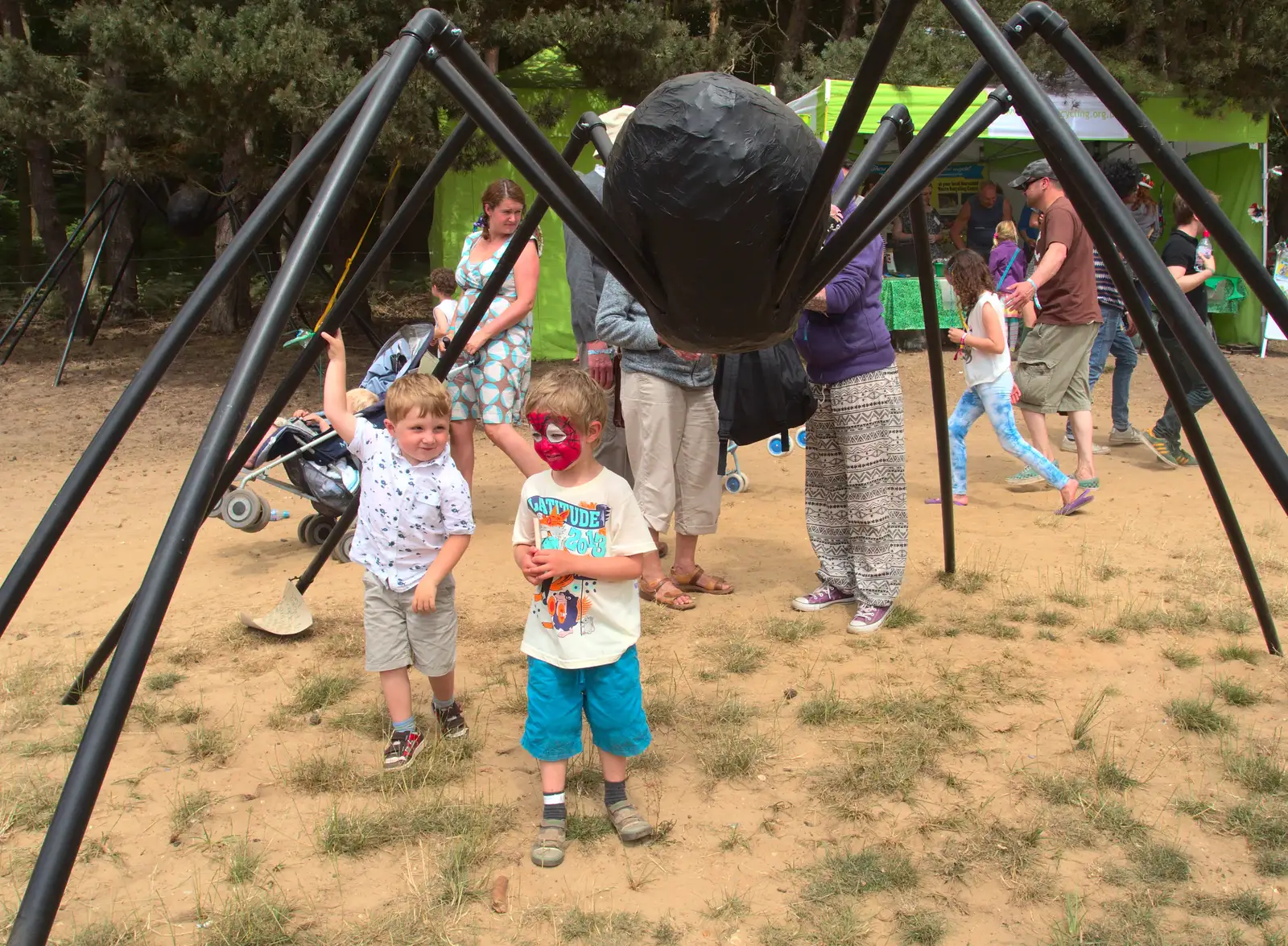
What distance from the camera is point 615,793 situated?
2768 millimetres

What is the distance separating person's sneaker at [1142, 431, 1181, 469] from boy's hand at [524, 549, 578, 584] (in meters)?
5.22

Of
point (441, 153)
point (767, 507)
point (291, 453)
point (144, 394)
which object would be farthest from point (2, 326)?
point (144, 394)

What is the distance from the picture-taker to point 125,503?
6.05 meters

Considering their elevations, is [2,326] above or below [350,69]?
below

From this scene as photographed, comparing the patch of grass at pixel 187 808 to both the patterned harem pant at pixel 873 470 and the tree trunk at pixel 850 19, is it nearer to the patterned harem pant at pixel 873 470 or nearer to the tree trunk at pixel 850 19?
the patterned harem pant at pixel 873 470

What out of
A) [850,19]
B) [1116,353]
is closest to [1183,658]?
[1116,353]

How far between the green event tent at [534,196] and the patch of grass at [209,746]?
6815 millimetres

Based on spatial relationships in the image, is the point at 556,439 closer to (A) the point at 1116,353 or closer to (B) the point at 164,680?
(B) the point at 164,680

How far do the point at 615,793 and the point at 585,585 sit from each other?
21.4 inches

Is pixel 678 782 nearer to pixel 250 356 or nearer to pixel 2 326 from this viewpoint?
pixel 250 356

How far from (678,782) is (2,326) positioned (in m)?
12.5

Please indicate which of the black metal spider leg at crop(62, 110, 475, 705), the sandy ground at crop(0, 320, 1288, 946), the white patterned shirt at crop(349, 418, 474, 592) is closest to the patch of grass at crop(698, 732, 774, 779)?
the sandy ground at crop(0, 320, 1288, 946)

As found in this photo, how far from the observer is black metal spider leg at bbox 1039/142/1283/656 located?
2.37m

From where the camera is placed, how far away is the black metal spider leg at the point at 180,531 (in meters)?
1.31
